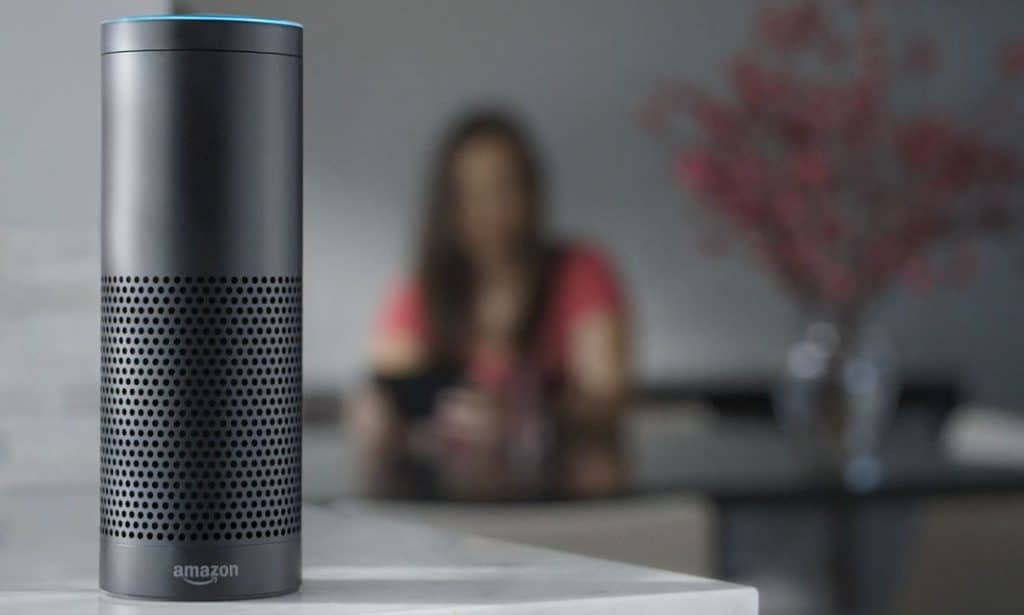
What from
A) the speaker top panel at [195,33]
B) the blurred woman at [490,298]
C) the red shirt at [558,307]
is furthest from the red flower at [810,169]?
the speaker top panel at [195,33]

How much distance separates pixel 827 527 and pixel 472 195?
2.65m

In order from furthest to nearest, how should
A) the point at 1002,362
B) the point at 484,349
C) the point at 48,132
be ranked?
the point at 1002,362 → the point at 484,349 → the point at 48,132

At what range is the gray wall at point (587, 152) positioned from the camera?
207 inches

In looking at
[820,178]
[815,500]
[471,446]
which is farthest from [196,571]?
[820,178]

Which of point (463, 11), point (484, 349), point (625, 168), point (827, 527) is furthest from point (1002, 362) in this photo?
point (827, 527)

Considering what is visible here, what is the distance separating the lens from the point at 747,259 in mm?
5684

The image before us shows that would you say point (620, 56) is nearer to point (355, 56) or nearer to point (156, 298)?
point (355, 56)

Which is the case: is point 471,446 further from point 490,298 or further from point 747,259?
point 747,259

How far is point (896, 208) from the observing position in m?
5.54

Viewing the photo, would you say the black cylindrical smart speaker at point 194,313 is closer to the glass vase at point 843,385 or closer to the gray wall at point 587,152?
the glass vase at point 843,385

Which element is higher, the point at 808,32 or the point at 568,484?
the point at 808,32

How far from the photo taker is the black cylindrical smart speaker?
2.36 feet

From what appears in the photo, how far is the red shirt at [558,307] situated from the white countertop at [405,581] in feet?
13.6

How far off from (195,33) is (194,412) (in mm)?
166
